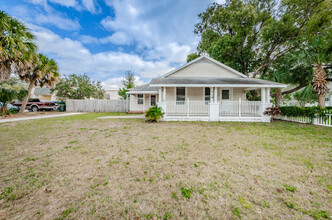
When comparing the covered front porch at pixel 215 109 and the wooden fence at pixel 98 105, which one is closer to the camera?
the covered front porch at pixel 215 109

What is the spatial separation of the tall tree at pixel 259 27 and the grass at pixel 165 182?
14.6 m

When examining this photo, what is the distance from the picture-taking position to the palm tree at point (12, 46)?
8.76 metres

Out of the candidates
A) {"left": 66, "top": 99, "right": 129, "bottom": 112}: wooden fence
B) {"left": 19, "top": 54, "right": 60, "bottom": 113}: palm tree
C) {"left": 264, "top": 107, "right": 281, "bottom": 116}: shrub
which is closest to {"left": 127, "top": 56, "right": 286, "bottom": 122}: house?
{"left": 264, "top": 107, "right": 281, "bottom": 116}: shrub

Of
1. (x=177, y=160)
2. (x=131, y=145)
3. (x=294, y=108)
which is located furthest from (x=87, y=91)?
(x=294, y=108)

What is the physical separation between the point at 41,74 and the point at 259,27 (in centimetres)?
2623

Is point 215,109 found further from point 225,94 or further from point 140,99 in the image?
point 140,99

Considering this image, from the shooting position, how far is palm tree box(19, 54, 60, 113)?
43.2 ft

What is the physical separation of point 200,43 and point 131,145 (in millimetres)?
19068

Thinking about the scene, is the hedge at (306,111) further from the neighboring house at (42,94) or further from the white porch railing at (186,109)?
the neighboring house at (42,94)

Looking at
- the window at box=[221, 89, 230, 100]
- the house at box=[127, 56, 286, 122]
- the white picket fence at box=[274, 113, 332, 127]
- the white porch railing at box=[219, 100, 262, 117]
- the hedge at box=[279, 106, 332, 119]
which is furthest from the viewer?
the window at box=[221, 89, 230, 100]

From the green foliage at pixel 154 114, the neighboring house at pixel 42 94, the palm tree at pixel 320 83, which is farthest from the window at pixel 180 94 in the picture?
the neighboring house at pixel 42 94

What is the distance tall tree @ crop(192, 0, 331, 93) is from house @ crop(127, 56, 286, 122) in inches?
165

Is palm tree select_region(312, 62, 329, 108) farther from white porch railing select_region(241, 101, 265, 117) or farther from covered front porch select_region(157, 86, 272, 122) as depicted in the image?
white porch railing select_region(241, 101, 265, 117)

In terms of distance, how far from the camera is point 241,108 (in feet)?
33.2
